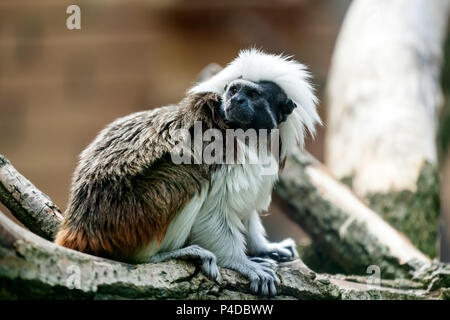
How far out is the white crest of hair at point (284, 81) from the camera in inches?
111

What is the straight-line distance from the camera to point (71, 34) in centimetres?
734

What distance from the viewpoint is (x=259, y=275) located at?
7.72 feet

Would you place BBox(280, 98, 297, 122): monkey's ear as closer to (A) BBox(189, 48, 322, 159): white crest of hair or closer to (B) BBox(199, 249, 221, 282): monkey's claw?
(A) BBox(189, 48, 322, 159): white crest of hair

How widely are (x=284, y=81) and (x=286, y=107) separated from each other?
15 centimetres

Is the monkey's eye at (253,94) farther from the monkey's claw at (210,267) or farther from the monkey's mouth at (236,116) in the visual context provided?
the monkey's claw at (210,267)

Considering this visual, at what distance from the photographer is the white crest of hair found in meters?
2.83

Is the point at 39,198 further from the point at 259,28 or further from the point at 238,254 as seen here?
the point at 259,28

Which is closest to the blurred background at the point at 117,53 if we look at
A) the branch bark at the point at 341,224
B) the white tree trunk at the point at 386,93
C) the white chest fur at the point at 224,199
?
the white tree trunk at the point at 386,93

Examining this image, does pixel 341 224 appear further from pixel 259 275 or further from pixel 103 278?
pixel 103 278

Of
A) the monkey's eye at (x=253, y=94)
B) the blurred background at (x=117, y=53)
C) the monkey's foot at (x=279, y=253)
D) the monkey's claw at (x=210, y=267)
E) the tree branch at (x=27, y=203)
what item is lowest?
the monkey's foot at (x=279, y=253)

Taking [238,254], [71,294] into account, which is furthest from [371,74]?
[71,294]

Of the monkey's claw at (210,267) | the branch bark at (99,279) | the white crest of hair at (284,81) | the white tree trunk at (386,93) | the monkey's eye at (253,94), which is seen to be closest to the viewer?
the branch bark at (99,279)

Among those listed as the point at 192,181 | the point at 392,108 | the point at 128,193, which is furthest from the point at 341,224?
the point at 128,193

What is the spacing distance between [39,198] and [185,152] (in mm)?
785
